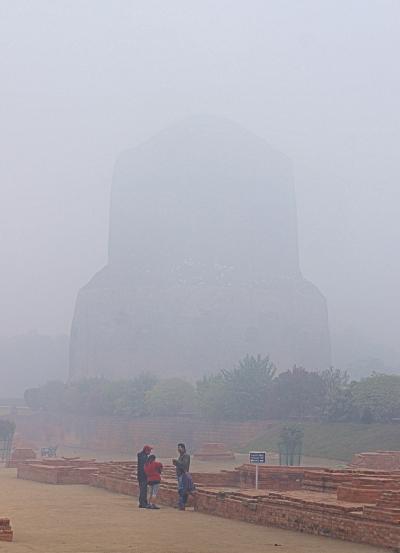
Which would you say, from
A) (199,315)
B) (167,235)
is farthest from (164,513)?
(167,235)

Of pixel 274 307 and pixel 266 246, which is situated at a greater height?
pixel 266 246

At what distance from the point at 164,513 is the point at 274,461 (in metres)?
16.9

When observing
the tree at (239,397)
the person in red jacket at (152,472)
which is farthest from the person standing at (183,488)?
the tree at (239,397)

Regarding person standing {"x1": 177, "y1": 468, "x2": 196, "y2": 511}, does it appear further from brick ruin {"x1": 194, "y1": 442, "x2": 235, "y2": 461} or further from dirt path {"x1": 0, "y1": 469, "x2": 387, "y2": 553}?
brick ruin {"x1": 194, "y1": 442, "x2": 235, "y2": 461}

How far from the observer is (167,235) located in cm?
9262

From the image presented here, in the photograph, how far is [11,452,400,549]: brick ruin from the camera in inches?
358

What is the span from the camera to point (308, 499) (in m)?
10.5

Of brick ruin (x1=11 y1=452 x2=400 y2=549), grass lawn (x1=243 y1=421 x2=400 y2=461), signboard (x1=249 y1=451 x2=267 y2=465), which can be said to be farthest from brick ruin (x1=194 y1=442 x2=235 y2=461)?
signboard (x1=249 y1=451 x2=267 y2=465)

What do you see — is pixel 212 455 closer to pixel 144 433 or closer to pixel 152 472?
pixel 144 433

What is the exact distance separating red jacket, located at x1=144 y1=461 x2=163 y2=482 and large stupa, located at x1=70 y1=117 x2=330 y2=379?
64.9m

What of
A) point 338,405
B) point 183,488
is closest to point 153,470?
point 183,488

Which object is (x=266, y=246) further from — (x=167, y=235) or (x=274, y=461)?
(x=274, y=461)

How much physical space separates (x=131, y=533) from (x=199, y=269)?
7815 cm

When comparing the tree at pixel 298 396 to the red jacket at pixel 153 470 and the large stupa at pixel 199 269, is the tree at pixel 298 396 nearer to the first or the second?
the red jacket at pixel 153 470
